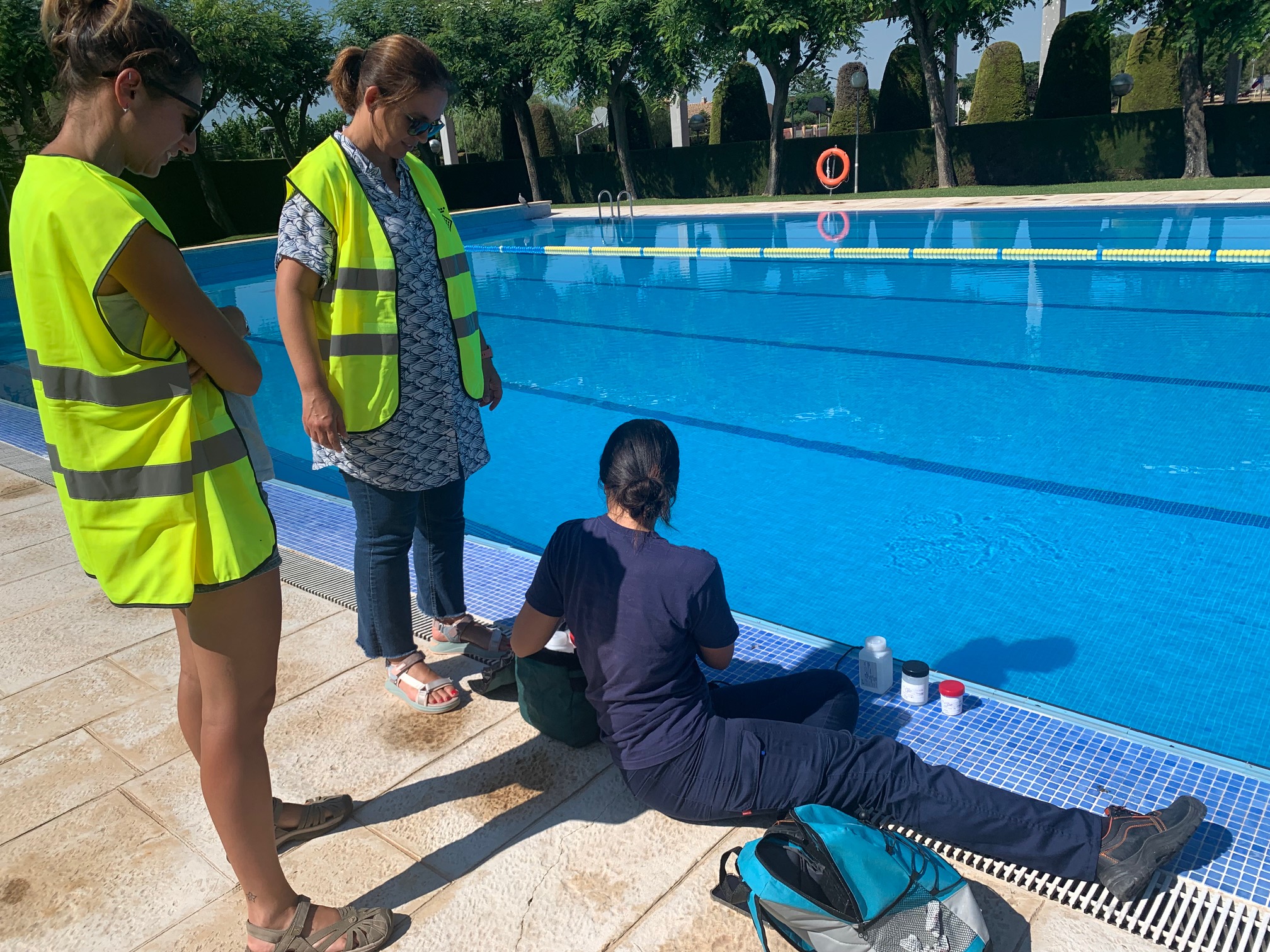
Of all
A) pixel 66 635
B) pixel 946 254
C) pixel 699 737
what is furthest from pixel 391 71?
pixel 946 254

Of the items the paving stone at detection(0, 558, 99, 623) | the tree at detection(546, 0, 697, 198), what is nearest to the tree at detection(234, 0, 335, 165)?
the tree at detection(546, 0, 697, 198)

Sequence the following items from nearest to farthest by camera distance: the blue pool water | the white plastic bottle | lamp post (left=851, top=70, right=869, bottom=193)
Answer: the white plastic bottle, the blue pool water, lamp post (left=851, top=70, right=869, bottom=193)

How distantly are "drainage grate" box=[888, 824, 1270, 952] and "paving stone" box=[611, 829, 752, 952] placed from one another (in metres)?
0.20

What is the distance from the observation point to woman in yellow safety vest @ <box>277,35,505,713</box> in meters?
2.07

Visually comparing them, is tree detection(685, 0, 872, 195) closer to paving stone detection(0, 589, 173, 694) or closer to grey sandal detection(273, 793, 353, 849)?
paving stone detection(0, 589, 173, 694)

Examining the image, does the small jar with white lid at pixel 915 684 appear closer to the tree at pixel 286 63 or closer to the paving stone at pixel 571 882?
the paving stone at pixel 571 882

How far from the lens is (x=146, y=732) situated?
95.7 inches

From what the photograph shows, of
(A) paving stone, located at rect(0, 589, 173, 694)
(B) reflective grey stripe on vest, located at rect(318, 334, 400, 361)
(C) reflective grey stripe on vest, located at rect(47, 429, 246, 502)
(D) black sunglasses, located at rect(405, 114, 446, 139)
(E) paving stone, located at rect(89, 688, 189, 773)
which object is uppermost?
(D) black sunglasses, located at rect(405, 114, 446, 139)

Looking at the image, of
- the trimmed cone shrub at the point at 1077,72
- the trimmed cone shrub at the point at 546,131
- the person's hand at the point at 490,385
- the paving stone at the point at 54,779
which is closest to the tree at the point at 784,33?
the trimmed cone shrub at the point at 1077,72

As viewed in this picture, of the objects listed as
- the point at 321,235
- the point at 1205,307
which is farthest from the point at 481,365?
the point at 1205,307

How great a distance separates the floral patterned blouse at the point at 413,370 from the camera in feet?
7.14

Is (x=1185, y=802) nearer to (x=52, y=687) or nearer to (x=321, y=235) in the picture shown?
(x=321, y=235)

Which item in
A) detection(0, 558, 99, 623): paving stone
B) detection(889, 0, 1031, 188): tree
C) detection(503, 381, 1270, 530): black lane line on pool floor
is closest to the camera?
detection(0, 558, 99, 623): paving stone

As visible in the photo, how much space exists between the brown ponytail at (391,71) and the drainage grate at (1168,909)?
200cm
